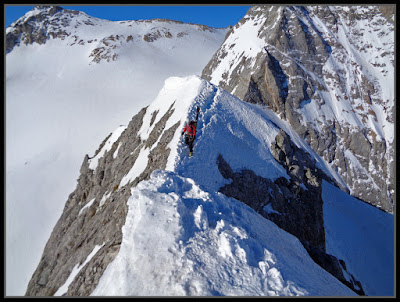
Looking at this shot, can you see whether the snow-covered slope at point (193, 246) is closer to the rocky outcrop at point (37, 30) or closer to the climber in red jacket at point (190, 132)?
the climber in red jacket at point (190, 132)

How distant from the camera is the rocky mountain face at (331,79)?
52812mm

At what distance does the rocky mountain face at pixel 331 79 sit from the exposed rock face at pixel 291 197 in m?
23.4

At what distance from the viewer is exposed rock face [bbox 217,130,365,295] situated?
60.4ft

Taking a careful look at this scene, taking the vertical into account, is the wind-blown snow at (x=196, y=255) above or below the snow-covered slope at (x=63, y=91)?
below

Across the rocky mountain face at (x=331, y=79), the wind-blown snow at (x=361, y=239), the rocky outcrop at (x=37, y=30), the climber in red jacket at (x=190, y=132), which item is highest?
the rocky outcrop at (x=37, y=30)

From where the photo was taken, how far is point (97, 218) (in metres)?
18.7

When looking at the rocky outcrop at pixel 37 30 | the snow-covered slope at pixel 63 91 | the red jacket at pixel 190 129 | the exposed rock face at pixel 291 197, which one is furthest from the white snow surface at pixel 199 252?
the rocky outcrop at pixel 37 30

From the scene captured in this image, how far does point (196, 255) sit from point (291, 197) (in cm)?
1588

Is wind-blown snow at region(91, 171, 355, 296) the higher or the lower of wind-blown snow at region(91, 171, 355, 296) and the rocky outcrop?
the lower

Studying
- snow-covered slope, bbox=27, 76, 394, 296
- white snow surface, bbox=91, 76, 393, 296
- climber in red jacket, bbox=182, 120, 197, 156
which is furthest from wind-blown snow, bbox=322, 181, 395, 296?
climber in red jacket, bbox=182, 120, 197, 156

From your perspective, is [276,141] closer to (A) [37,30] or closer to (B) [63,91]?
(B) [63,91]

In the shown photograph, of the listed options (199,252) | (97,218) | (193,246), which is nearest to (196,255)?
(199,252)

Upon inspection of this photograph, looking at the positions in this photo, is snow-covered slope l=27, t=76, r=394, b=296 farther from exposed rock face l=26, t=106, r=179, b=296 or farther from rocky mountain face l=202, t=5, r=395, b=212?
rocky mountain face l=202, t=5, r=395, b=212

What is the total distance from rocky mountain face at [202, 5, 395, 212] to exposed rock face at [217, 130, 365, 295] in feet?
76.7
